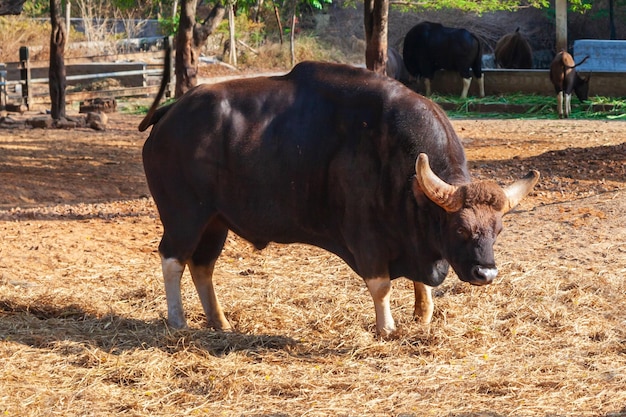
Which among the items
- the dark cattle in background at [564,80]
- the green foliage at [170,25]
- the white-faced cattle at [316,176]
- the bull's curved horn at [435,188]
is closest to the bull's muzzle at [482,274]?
the white-faced cattle at [316,176]

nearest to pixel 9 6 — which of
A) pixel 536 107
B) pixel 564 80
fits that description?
pixel 564 80

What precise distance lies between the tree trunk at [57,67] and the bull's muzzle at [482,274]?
14230 millimetres

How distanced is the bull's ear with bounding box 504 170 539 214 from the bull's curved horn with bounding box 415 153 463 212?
33 cm

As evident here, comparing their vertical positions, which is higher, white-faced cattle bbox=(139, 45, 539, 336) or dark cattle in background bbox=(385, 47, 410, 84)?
white-faced cattle bbox=(139, 45, 539, 336)

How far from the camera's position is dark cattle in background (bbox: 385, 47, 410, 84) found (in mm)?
25031

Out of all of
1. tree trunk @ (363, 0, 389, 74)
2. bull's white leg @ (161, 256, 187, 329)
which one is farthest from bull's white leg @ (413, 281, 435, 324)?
tree trunk @ (363, 0, 389, 74)

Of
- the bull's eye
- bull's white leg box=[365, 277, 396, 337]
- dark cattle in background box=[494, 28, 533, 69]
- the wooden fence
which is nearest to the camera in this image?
the bull's eye

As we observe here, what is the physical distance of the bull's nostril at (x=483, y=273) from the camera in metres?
5.62

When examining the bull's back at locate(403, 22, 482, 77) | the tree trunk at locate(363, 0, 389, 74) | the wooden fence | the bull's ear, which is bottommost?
the wooden fence

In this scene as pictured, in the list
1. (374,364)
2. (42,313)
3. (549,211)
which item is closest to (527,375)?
(374,364)

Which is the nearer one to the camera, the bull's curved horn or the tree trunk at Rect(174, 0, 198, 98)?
the bull's curved horn

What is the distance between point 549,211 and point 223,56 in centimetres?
2629

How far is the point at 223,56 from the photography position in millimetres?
34906

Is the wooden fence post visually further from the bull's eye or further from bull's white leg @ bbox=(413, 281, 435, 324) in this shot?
the bull's eye
